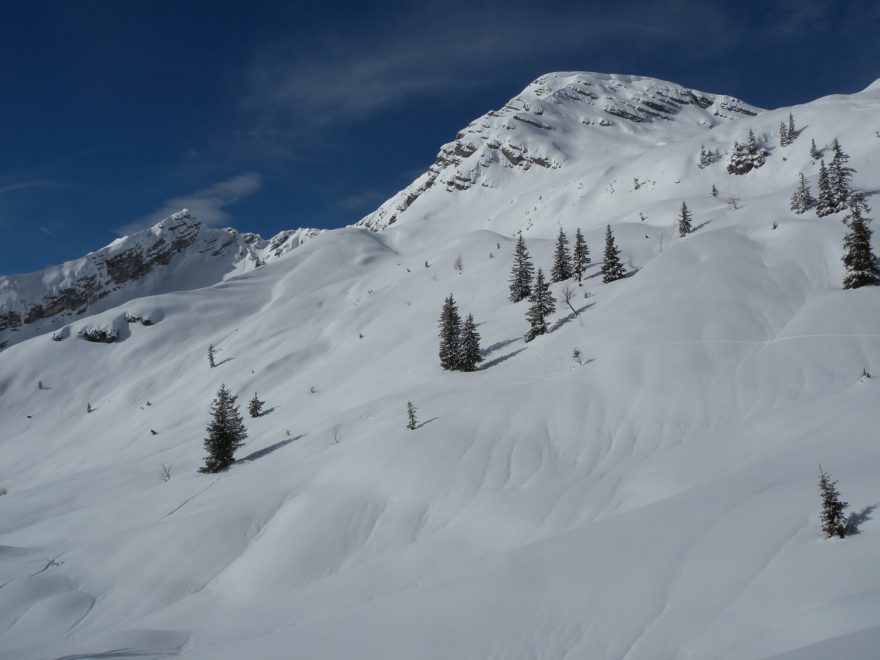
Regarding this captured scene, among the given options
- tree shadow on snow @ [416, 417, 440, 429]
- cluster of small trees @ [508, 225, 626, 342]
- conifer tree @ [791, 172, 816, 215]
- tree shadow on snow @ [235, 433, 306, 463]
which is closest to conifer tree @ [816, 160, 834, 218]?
conifer tree @ [791, 172, 816, 215]

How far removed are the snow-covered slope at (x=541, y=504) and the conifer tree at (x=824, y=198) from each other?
7.00 feet

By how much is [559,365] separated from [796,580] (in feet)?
58.7

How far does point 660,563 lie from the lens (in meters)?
10.4

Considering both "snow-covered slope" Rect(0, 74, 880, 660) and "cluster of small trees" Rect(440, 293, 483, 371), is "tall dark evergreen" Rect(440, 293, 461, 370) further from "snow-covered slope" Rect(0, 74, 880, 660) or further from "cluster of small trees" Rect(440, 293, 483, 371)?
"snow-covered slope" Rect(0, 74, 880, 660)

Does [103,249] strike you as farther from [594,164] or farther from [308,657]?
[308,657]

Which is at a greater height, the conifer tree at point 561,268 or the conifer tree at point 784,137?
the conifer tree at point 784,137

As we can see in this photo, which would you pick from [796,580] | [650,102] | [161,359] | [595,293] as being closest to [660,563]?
[796,580]

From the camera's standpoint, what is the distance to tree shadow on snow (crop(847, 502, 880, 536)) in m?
9.39

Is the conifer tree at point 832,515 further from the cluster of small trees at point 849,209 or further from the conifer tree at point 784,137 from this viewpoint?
the conifer tree at point 784,137

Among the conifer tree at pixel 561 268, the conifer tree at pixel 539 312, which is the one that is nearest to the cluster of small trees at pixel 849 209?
the conifer tree at pixel 539 312

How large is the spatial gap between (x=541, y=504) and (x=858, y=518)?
25.9 ft

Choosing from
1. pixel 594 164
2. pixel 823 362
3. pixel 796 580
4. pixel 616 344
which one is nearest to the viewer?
pixel 796 580

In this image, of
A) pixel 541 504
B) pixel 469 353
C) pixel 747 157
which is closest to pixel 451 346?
pixel 469 353

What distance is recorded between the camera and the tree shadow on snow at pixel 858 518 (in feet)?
30.8
